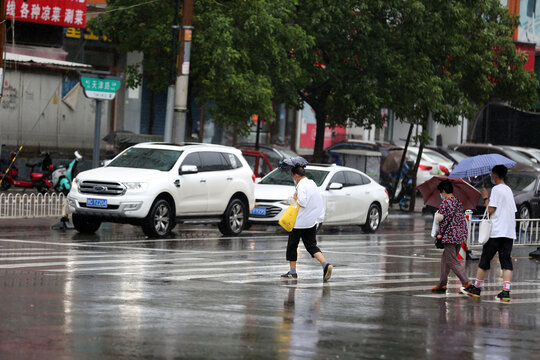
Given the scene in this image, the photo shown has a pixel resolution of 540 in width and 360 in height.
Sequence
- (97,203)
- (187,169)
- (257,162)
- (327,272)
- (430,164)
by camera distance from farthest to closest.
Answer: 1. (430,164)
2. (257,162)
3. (187,169)
4. (97,203)
5. (327,272)

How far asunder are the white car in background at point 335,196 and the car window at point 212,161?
172cm

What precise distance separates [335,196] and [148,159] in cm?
519

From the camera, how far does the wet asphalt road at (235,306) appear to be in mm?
9023

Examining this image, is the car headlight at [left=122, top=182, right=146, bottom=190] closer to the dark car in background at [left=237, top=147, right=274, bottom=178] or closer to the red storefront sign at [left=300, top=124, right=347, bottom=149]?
the dark car in background at [left=237, top=147, right=274, bottom=178]

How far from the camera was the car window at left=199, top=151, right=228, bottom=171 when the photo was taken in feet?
73.2

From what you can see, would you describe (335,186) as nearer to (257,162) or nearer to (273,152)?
(257,162)

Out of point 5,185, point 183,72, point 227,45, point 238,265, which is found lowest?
point 238,265

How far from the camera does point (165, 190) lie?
20.9 meters

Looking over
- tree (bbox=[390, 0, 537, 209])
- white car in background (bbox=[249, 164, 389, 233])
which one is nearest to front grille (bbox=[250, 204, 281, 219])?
white car in background (bbox=[249, 164, 389, 233])

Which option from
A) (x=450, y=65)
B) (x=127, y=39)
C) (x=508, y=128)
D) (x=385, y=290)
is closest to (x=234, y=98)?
(x=127, y=39)

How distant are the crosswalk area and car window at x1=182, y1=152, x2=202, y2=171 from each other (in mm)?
1610

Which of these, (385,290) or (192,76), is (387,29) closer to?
(192,76)

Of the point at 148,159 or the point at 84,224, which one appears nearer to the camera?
the point at 84,224

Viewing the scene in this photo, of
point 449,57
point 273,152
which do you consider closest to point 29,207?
point 273,152
